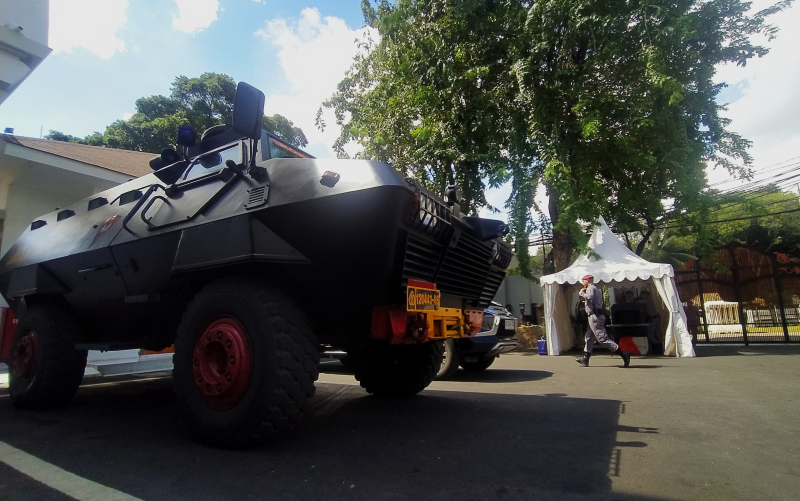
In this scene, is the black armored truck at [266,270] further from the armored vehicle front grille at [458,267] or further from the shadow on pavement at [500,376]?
the shadow on pavement at [500,376]

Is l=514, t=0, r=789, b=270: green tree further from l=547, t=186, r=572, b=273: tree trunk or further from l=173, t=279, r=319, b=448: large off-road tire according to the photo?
l=173, t=279, r=319, b=448: large off-road tire

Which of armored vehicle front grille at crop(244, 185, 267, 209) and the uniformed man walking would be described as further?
the uniformed man walking

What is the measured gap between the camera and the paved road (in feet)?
7.70

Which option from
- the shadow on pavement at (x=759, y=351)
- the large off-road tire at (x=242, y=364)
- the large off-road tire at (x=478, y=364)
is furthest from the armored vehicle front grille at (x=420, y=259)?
the shadow on pavement at (x=759, y=351)

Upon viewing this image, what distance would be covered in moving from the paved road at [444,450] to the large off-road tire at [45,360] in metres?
0.18

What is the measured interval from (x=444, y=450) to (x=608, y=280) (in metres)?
8.87

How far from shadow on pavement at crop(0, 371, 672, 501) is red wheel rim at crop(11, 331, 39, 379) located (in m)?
0.39

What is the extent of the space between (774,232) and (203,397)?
39.2 metres

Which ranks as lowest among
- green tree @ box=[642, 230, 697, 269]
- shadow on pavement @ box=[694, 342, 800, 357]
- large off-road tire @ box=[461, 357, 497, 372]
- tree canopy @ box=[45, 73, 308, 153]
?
shadow on pavement @ box=[694, 342, 800, 357]

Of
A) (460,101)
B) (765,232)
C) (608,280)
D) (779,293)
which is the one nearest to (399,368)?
(608,280)

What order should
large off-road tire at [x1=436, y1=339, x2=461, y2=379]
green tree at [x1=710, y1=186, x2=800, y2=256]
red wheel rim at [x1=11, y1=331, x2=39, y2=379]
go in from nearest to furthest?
1. red wheel rim at [x1=11, y1=331, x2=39, y2=379]
2. large off-road tire at [x1=436, y1=339, x2=461, y2=379]
3. green tree at [x1=710, y1=186, x2=800, y2=256]

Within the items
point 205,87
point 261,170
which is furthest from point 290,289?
point 205,87

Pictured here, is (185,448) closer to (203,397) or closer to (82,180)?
(203,397)

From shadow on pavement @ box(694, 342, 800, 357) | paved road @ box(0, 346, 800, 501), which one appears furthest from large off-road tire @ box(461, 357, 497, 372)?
shadow on pavement @ box(694, 342, 800, 357)
